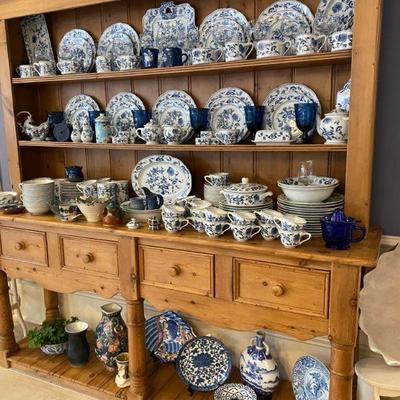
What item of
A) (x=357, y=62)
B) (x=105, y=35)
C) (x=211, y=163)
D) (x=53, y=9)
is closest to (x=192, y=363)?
(x=211, y=163)

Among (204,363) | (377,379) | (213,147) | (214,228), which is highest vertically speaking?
(213,147)

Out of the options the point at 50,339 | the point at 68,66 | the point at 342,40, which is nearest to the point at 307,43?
the point at 342,40

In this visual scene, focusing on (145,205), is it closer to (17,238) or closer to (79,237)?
(79,237)

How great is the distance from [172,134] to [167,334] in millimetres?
1123

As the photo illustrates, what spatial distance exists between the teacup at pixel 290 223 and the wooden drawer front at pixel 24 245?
1.22 m

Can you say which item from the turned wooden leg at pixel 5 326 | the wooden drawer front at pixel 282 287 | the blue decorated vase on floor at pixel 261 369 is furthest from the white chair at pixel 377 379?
the turned wooden leg at pixel 5 326

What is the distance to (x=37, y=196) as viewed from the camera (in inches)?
84.6

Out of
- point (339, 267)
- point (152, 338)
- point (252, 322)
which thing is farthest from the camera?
point (152, 338)

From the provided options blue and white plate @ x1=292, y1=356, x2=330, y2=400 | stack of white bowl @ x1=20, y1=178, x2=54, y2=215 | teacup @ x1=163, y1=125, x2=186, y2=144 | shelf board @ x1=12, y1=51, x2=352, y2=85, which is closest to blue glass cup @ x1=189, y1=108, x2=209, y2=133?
teacup @ x1=163, y1=125, x2=186, y2=144

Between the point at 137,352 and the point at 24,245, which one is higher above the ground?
the point at 24,245

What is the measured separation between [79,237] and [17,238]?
0.44 metres

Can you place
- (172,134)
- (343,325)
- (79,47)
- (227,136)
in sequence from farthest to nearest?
(79,47)
(172,134)
(227,136)
(343,325)

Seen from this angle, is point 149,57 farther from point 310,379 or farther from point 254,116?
point 310,379

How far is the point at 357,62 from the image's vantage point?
1545 millimetres
